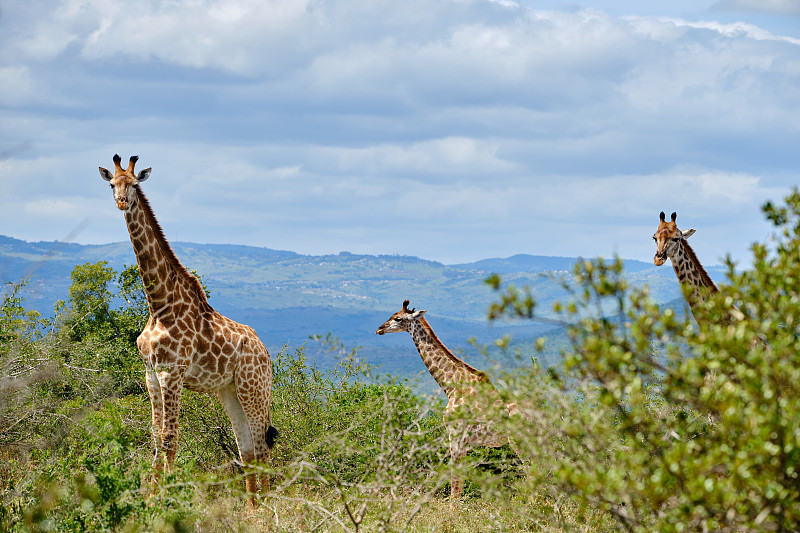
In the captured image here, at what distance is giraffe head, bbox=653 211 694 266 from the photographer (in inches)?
505

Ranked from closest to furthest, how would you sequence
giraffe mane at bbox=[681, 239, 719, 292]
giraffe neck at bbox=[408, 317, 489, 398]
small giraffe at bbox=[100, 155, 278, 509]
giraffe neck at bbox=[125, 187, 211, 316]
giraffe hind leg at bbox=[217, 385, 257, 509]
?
1. small giraffe at bbox=[100, 155, 278, 509]
2. giraffe neck at bbox=[125, 187, 211, 316]
3. giraffe hind leg at bbox=[217, 385, 257, 509]
4. giraffe mane at bbox=[681, 239, 719, 292]
5. giraffe neck at bbox=[408, 317, 489, 398]

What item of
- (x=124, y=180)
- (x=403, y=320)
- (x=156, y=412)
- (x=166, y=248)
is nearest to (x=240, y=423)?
(x=156, y=412)

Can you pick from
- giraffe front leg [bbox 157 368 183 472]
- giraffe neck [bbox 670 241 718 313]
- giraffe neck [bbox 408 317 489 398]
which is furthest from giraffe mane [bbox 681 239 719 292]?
giraffe front leg [bbox 157 368 183 472]

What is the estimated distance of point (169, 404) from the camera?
10539 mm

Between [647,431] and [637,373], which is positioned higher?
[637,373]

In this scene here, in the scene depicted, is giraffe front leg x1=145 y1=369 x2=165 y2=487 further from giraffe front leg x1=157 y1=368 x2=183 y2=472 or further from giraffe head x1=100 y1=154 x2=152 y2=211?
giraffe head x1=100 y1=154 x2=152 y2=211

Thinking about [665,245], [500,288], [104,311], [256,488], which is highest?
[665,245]

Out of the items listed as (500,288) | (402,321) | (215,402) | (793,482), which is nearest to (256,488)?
(215,402)

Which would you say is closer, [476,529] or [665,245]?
[476,529]

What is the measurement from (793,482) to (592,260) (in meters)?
1.96

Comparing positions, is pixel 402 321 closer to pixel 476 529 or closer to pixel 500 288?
pixel 476 529

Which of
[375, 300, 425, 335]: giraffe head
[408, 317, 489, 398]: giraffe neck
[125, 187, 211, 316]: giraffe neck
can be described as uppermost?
[125, 187, 211, 316]: giraffe neck

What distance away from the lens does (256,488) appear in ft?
37.8

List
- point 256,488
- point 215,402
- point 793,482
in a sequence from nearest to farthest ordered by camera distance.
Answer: point 793,482, point 256,488, point 215,402
